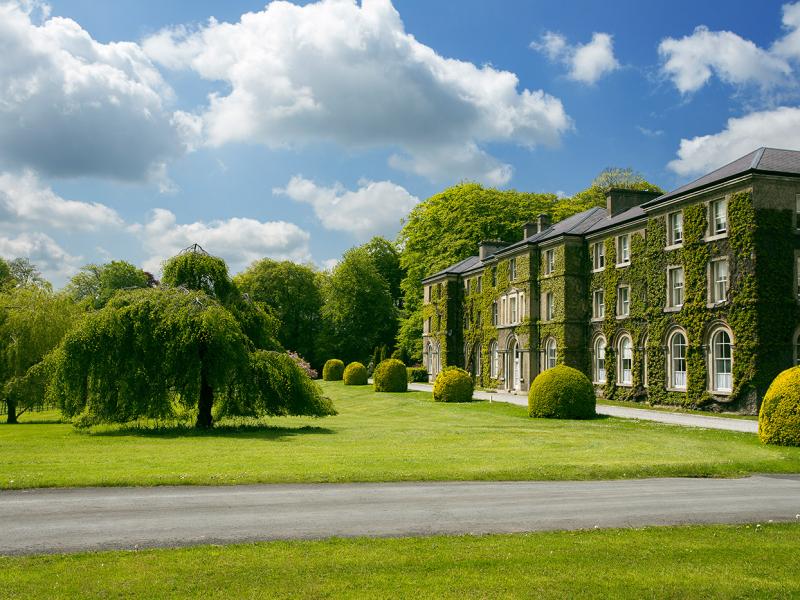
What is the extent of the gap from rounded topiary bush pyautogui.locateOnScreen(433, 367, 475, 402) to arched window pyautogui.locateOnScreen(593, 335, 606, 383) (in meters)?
7.56

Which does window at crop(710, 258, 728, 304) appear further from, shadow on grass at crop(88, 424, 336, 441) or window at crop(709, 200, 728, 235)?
shadow on grass at crop(88, 424, 336, 441)

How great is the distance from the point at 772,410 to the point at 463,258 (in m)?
49.4

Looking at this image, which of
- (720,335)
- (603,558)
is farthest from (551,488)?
(720,335)

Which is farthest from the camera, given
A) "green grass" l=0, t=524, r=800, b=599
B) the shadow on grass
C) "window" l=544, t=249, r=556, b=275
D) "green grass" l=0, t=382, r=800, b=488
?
"window" l=544, t=249, r=556, b=275

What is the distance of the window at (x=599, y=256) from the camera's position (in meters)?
42.1

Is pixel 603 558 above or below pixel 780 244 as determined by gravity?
below

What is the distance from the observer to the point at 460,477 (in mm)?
13945

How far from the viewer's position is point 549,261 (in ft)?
151

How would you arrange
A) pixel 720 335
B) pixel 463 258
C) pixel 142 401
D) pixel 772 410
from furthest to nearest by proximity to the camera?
pixel 463 258, pixel 720 335, pixel 142 401, pixel 772 410

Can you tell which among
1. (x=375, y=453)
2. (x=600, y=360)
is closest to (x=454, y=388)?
(x=600, y=360)

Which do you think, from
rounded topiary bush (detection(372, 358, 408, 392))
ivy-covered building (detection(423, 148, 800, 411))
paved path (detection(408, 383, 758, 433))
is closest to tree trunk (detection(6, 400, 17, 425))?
paved path (detection(408, 383, 758, 433))

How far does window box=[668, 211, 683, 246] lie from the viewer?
115 feet

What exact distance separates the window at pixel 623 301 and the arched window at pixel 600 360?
2198 mm

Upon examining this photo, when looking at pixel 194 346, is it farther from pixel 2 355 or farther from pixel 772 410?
pixel 772 410
